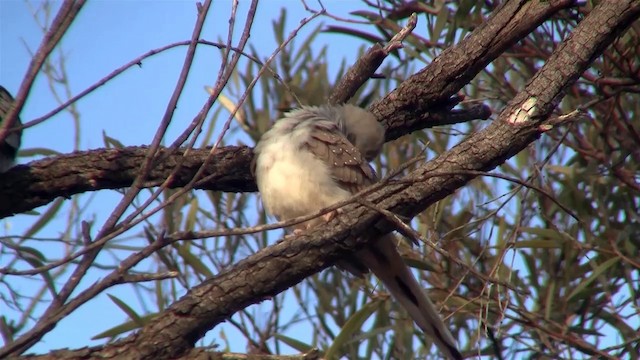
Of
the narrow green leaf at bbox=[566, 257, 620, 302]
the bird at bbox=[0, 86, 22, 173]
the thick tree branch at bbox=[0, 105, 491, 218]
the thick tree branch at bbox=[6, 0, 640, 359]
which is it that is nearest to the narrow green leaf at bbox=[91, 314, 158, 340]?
the thick tree branch at bbox=[0, 105, 491, 218]

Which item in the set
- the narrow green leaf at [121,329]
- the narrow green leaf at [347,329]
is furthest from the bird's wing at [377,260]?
the narrow green leaf at [121,329]

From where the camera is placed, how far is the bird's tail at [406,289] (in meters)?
3.62


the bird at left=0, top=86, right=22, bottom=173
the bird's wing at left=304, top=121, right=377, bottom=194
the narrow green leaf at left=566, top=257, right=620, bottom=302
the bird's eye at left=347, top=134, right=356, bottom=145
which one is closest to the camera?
the bird at left=0, top=86, right=22, bottom=173

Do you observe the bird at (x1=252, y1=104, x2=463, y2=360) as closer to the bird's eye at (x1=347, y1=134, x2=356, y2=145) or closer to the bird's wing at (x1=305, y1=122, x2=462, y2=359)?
the bird's wing at (x1=305, y1=122, x2=462, y2=359)

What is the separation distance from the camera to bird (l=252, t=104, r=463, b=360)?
3658 mm

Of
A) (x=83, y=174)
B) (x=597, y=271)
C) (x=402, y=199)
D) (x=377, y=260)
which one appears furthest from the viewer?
(x=597, y=271)

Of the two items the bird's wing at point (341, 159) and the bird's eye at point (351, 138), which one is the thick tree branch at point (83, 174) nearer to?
the bird's wing at point (341, 159)

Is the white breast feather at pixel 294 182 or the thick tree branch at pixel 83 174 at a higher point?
the thick tree branch at pixel 83 174

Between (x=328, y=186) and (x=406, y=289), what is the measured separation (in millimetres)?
568

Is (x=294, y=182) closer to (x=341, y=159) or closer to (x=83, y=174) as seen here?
(x=341, y=159)

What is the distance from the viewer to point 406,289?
3.73m

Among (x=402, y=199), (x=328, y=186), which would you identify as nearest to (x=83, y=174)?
(x=328, y=186)

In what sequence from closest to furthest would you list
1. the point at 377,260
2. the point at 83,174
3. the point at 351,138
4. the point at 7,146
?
the point at 7,146 < the point at 83,174 < the point at 377,260 < the point at 351,138

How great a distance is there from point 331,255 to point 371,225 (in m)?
0.17
